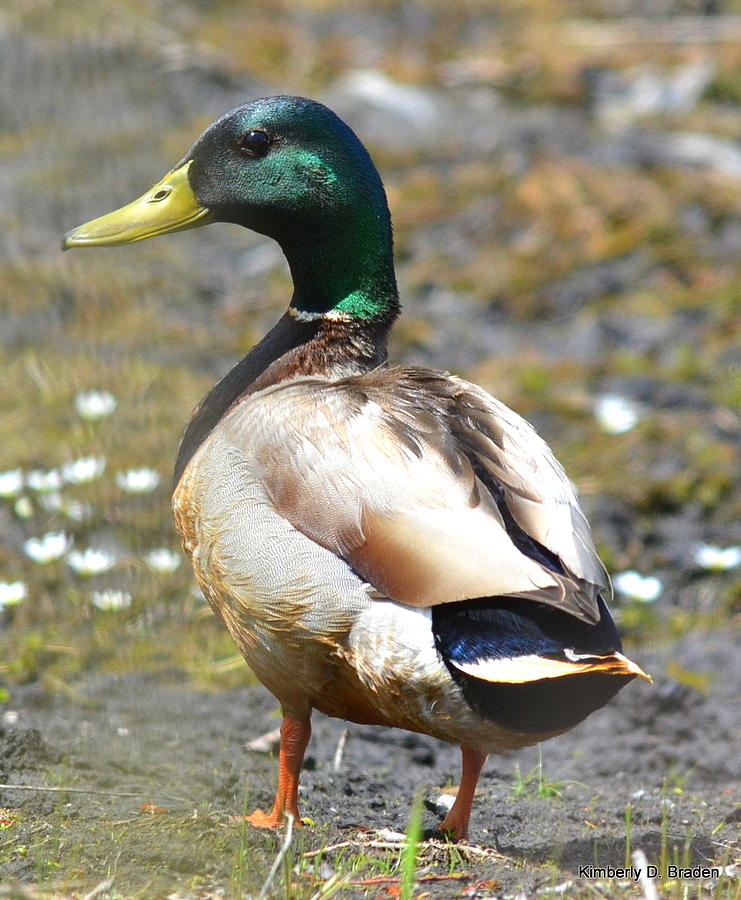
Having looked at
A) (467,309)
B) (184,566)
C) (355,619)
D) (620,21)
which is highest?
(620,21)

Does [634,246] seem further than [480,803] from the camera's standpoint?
Yes

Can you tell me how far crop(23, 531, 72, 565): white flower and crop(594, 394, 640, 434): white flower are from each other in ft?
A: 7.27

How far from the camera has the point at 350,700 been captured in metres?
2.99

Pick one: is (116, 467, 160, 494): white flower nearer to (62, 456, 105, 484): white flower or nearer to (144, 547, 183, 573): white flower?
(62, 456, 105, 484): white flower

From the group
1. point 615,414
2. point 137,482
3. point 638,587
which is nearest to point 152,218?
point 137,482

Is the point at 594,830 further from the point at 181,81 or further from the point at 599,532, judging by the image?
the point at 181,81

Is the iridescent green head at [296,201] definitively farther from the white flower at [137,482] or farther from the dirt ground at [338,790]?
the white flower at [137,482]

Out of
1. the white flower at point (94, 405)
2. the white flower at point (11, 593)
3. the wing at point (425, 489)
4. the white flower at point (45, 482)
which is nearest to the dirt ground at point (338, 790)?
the white flower at point (11, 593)

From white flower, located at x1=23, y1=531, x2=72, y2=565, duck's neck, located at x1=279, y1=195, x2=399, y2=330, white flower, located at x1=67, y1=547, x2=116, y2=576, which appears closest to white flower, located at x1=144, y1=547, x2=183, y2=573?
white flower, located at x1=67, y1=547, x2=116, y2=576

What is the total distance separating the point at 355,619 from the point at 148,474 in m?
2.38

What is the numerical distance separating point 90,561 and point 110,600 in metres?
0.23

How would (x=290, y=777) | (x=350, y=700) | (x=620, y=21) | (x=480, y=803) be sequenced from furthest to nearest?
(x=620, y=21)
(x=480, y=803)
(x=290, y=777)
(x=350, y=700)

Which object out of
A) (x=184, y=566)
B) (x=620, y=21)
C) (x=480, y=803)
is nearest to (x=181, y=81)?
(x=620, y=21)

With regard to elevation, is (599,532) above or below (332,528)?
below
